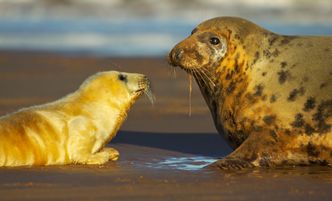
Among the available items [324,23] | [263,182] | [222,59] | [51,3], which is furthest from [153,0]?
[263,182]

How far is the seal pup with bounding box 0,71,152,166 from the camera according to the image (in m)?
8.57

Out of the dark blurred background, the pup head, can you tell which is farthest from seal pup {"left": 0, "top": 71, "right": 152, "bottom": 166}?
the dark blurred background

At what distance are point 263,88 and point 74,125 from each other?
1.46 metres

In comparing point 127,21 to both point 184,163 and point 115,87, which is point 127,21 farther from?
point 184,163

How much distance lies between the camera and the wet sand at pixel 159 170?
738 cm

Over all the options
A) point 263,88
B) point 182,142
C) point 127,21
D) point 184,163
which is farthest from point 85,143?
point 127,21

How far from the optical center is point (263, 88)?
29.6 feet

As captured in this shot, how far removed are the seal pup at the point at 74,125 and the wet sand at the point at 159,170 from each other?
6.7 inches

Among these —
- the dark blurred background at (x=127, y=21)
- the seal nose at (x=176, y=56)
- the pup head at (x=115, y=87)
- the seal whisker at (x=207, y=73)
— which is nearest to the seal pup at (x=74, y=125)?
the pup head at (x=115, y=87)

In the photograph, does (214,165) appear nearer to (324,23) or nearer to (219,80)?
(219,80)

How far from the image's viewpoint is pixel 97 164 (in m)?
8.84

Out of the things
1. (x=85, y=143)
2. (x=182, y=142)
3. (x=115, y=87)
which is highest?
(x=115, y=87)

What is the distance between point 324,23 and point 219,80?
38.7 feet

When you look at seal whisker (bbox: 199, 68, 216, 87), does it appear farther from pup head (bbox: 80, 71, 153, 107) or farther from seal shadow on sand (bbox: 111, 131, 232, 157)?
seal shadow on sand (bbox: 111, 131, 232, 157)
